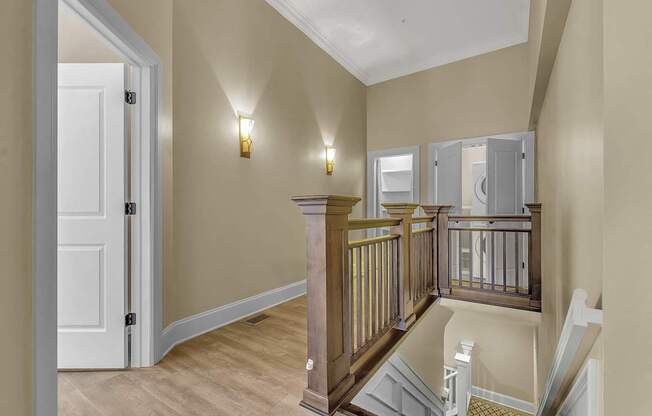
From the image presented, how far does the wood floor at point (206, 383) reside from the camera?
1.55 metres

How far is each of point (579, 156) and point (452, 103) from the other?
136 inches

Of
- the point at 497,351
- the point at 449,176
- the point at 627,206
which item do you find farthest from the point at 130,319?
the point at 497,351

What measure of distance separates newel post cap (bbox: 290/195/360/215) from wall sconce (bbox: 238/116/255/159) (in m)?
1.44

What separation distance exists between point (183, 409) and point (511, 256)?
4.08 meters

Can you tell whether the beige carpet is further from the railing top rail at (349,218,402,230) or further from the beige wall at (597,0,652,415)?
the beige wall at (597,0,652,415)

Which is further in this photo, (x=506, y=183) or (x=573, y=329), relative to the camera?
(x=506, y=183)

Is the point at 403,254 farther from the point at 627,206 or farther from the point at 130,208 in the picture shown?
the point at 130,208

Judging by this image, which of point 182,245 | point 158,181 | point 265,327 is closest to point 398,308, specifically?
point 265,327

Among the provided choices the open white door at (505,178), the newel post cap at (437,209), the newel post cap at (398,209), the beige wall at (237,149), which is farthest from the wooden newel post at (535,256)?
the beige wall at (237,149)

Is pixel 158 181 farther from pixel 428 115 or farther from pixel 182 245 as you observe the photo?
pixel 428 115

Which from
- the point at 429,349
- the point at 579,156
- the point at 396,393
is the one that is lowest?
the point at 429,349

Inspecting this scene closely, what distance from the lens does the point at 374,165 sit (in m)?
5.21
